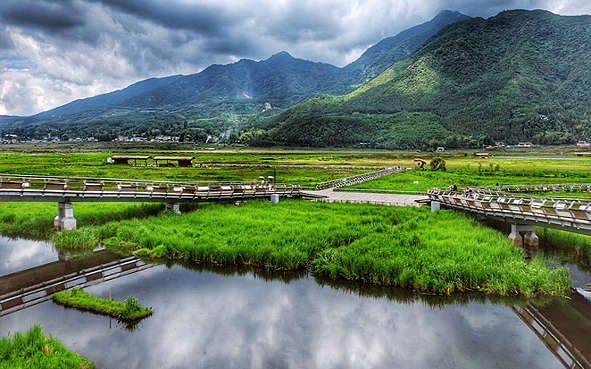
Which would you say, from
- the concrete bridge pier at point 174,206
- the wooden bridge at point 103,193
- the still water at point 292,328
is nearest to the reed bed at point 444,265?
the still water at point 292,328

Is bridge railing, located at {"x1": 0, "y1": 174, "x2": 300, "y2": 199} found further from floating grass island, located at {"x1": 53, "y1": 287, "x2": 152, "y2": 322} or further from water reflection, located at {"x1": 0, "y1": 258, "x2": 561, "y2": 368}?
floating grass island, located at {"x1": 53, "y1": 287, "x2": 152, "y2": 322}

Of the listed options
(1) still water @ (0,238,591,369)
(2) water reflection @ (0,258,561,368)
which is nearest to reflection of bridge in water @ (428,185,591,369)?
(1) still water @ (0,238,591,369)

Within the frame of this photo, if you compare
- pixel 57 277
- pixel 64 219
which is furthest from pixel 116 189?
pixel 57 277

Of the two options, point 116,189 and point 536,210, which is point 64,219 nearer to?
point 116,189

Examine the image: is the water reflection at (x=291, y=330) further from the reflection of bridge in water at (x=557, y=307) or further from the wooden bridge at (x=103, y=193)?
the wooden bridge at (x=103, y=193)

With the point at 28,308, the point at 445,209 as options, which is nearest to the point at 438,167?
the point at 445,209
